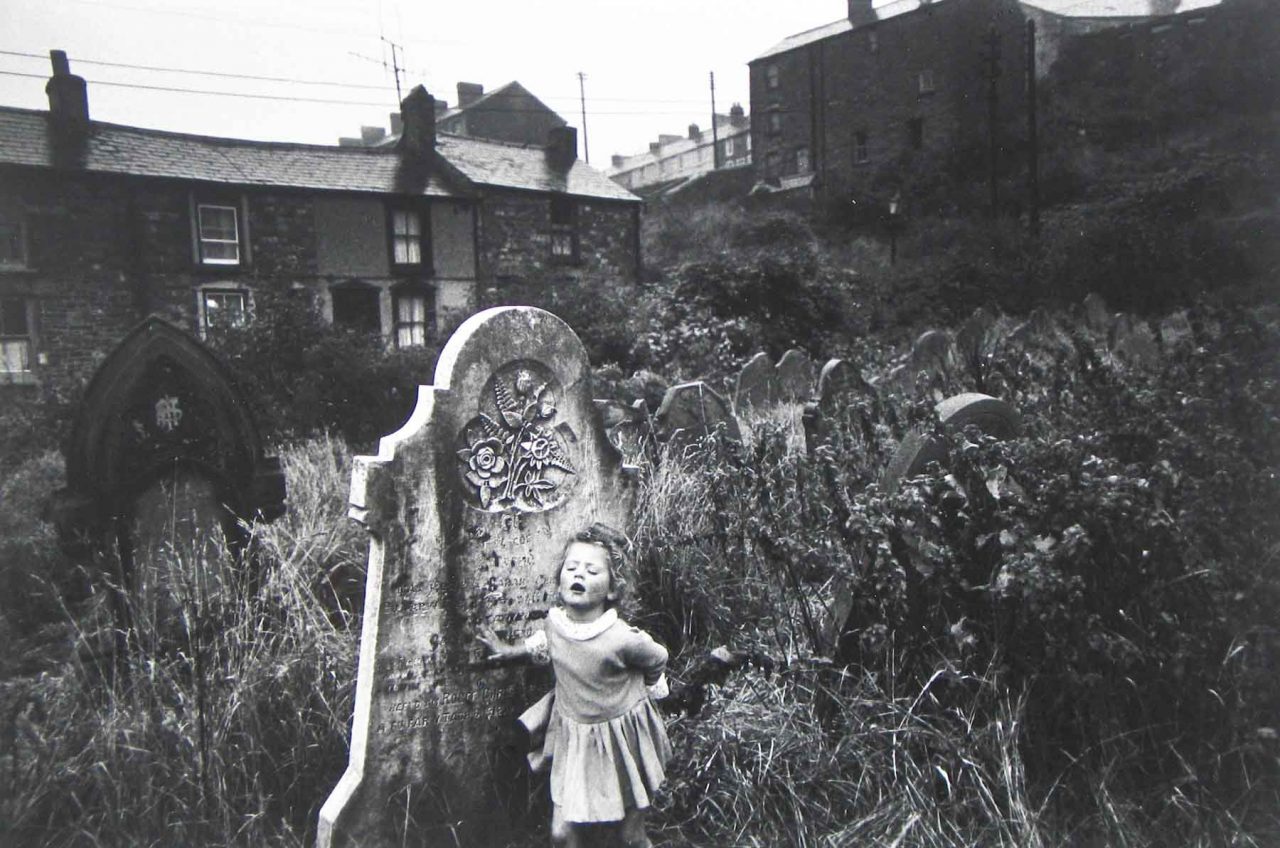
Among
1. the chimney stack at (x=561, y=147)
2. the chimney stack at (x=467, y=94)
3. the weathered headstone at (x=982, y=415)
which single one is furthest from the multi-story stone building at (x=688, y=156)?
the weathered headstone at (x=982, y=415)

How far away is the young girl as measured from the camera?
3.07 meters

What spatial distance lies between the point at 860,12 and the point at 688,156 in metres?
18.3

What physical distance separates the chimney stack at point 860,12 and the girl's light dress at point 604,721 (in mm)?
38916

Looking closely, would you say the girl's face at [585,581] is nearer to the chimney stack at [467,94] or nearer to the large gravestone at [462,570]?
the large gravestone at [462,570]

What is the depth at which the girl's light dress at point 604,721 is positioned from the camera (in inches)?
121

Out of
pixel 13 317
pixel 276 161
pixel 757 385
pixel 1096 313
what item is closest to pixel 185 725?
pixel 757 385

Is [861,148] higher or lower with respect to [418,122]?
higher

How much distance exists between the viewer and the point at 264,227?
22781mm

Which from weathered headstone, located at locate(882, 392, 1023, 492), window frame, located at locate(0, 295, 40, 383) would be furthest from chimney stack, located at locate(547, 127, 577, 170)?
weathered headstone, located at locate(882, 392, 1023, 492)

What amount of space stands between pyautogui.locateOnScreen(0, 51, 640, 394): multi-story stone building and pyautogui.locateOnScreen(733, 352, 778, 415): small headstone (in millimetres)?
7823

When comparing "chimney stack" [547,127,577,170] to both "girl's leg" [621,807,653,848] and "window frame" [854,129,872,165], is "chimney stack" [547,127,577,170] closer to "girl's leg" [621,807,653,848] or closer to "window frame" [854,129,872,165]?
"window frame" [854,129,872,165]

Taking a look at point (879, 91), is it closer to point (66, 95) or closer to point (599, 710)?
point (66, 95)

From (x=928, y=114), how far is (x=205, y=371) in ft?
121

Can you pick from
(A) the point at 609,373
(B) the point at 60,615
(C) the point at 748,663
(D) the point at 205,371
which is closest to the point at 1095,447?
(C) the point at 748,663
